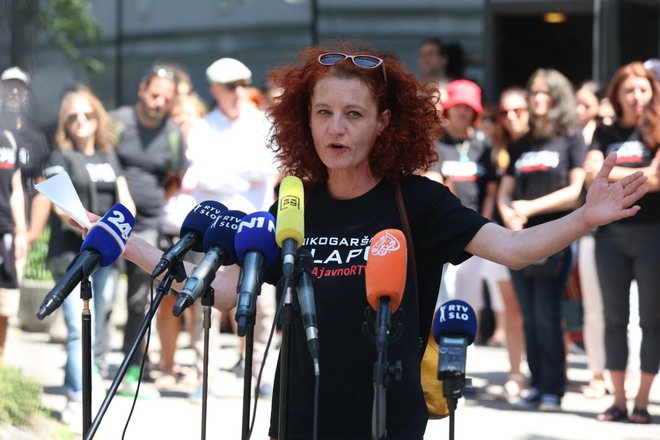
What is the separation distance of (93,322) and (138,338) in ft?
16.8

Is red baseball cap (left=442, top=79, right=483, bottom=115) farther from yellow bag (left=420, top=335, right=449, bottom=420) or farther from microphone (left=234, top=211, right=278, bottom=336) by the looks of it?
microphone (left=234, top=211, right=278, bottom=336)

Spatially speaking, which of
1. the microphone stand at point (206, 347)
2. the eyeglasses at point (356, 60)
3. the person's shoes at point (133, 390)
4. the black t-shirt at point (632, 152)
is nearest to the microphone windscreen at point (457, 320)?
the microphone stand at point (206, 347)

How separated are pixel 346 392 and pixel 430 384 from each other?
0.34 metres

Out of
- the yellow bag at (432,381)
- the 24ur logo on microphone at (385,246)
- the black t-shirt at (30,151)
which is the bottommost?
the yellow bag at (432,381)

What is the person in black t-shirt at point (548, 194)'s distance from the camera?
334 inches

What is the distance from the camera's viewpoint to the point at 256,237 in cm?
344

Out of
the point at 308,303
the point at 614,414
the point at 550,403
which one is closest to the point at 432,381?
the point at 308,303

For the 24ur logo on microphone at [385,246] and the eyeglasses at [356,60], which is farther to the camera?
the eyeglasses at [356,60]

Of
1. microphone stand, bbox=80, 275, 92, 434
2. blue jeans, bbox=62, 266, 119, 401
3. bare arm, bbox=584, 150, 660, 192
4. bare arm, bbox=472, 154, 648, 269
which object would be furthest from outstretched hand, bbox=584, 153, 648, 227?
blue jeans, bbox=62, 266, 119, 401

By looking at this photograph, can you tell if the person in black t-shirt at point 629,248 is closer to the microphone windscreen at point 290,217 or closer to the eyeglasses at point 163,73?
the eyeglasses at point 163,73

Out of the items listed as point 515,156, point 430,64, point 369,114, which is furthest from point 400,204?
point 430,64

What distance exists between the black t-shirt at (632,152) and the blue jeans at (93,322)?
11.0 ft

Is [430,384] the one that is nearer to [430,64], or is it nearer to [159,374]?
[159,374]

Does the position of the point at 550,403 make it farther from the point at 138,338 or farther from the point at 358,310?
the point at 138,338
